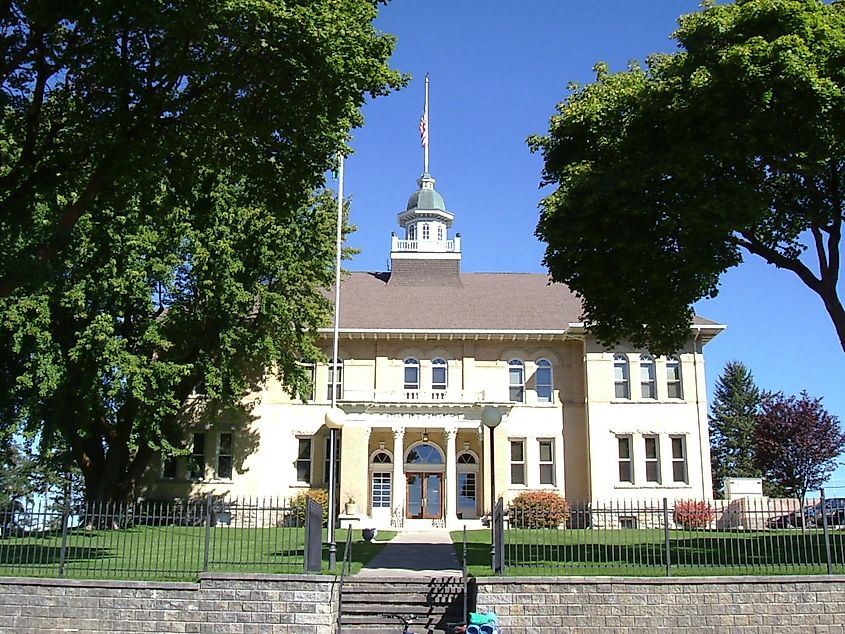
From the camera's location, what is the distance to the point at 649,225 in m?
21.3

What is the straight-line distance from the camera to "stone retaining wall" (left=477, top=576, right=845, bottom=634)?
1605 centimetres

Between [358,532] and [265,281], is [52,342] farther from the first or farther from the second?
[358,532]

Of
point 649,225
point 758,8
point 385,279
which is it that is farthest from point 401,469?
point 758,8

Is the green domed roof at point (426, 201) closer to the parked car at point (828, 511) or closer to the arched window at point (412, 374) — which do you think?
the arched window at point (412, 374)

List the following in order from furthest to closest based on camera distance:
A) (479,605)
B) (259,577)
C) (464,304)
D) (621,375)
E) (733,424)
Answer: (733,424)
(464,304)
(621,375)
(259,577)
(479,605)

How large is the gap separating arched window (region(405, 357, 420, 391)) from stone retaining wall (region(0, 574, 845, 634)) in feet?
73.3

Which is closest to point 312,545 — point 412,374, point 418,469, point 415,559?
point 415,559

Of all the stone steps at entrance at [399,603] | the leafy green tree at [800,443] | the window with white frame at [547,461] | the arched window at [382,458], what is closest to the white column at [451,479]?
the arched window at [382,458]

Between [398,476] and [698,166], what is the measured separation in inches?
790

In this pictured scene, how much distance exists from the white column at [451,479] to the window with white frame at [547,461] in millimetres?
4349

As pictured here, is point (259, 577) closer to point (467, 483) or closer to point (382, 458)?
point (382, 458)

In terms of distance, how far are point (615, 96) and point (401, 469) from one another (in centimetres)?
1888

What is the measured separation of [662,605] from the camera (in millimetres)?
16266

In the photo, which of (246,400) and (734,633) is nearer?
(734,633)
